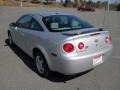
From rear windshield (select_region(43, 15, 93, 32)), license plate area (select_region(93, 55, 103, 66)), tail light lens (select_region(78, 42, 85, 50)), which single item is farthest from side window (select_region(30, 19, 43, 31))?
license plate area (select_region(93, 55, 103, 66))

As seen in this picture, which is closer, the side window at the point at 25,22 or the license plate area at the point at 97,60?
the license plate area at the point at 97,60

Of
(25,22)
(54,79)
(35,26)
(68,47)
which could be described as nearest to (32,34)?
(35,26)

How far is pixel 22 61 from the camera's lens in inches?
256

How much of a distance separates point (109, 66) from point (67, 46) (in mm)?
2068

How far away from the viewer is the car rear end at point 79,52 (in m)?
4.50

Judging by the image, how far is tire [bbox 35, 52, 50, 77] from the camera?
514 centimetres

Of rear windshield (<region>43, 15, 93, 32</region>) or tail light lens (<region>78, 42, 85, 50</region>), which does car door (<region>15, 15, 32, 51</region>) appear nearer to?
rear windshield (<region>43, 15, 93, 32</region>)

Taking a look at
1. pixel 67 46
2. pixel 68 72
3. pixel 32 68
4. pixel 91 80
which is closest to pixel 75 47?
pixel 67 46

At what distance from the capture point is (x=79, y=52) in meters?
4.56

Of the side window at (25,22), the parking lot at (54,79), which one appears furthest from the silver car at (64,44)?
the parking lot at (54,79)

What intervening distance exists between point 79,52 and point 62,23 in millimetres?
1217

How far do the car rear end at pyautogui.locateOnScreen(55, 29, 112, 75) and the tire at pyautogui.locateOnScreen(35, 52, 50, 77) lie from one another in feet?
1.65

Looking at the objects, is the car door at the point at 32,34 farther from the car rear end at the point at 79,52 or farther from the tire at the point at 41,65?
the car rear end at the point at 79,52

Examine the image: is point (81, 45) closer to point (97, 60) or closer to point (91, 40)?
point (91, 40)
